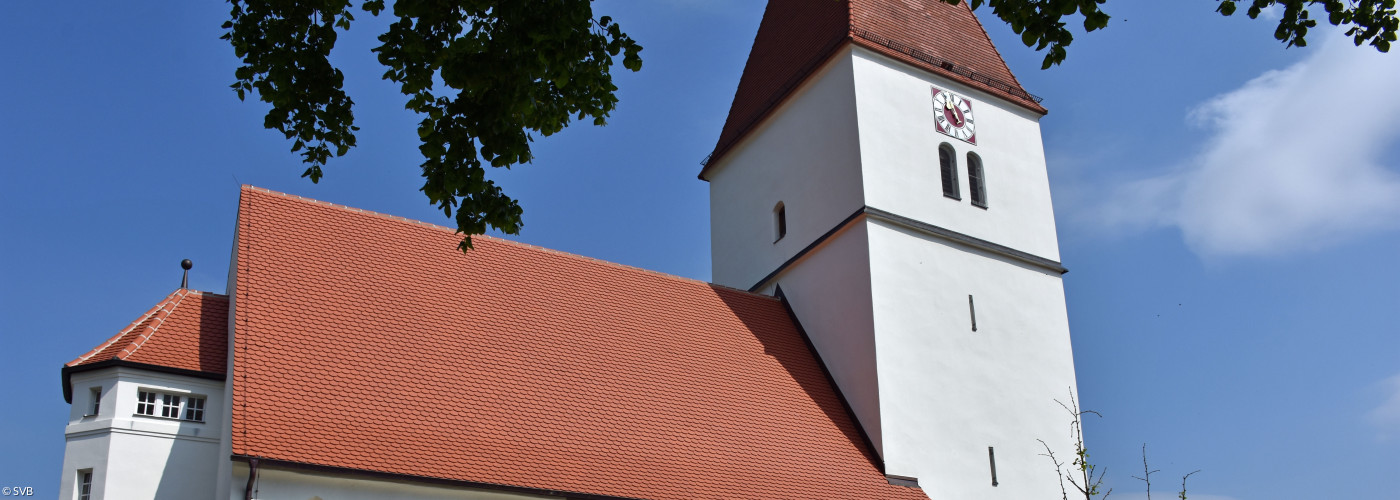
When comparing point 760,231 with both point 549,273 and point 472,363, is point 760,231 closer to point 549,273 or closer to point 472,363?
point 549,273

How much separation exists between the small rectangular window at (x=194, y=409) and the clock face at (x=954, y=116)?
421 inches

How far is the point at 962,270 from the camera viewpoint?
55.8ft

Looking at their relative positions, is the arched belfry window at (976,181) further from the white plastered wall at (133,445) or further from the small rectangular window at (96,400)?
the small rectangular window at (96,400)

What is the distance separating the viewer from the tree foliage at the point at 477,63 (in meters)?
6.98

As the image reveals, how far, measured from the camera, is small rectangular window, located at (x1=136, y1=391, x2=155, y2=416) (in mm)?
12007

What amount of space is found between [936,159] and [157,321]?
10.5 metres

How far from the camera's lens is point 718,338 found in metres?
16.1

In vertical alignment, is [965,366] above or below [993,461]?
above

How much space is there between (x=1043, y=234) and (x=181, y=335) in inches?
471

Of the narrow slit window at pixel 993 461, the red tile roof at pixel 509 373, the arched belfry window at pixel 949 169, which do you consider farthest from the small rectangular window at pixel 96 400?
the arched belfry window at pixel 949 169

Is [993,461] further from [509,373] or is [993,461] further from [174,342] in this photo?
[174,342]

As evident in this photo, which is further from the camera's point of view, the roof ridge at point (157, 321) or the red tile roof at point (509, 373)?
the roof ridge at point (157, 321)

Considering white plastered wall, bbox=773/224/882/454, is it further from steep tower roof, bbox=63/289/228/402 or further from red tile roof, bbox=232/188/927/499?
steep tower roof, bbox=63/289/228/402

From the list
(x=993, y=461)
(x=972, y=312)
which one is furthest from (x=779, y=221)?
(x=993, y=461)
